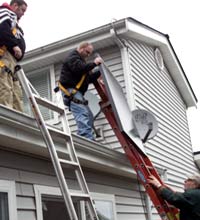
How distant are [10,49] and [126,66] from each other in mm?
4046

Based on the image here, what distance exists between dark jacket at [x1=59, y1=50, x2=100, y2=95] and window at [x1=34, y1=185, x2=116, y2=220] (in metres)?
1.61

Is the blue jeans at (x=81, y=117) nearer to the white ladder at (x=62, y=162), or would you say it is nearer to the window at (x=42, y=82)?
the white ladder at (x=62, y=162)

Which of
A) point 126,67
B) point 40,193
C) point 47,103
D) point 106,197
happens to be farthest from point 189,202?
point 126,67

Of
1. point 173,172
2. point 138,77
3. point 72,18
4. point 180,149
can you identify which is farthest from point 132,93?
point 72,18

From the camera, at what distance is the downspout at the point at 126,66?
8.31 metres

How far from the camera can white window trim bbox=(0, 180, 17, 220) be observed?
4.09 m

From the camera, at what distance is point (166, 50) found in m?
12.0

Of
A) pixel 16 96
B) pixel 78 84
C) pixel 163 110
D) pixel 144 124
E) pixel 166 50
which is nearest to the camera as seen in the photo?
pixel 16 96

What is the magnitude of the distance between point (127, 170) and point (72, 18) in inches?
1221

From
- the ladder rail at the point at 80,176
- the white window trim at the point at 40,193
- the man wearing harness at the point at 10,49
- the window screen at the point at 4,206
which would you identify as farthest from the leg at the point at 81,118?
the window screen at the point at 4,206

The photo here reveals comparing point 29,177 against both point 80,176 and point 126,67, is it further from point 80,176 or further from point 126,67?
point 126,67

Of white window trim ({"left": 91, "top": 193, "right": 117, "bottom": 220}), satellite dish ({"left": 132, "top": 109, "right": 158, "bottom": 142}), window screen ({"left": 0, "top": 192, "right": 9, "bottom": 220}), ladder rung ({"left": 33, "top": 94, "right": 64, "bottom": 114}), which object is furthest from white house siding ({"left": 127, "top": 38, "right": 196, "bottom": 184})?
window screen ({"left": 0, "top": 192, "right": 9, "bottom": 220})

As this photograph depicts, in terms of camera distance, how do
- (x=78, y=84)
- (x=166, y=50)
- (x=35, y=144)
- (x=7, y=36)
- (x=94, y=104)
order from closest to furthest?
1. (x=35, y=144)
2. (x=7, y=36)
3. (x=78, y=84)
4. (x=94, y=104)
5. (x=166, y=50)

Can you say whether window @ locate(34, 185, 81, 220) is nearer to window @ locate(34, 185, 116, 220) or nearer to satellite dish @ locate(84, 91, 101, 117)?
window @ locate(34, 185, 116, 220)
